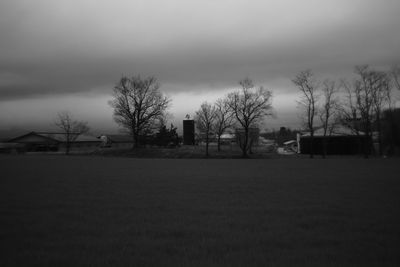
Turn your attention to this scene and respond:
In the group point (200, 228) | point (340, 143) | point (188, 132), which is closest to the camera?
point (200, 228)

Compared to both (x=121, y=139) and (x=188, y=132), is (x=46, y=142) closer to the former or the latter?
(x=121, y=139)

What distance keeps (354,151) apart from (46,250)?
2860 inches

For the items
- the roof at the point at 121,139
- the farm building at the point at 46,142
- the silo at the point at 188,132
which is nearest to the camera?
the silo at the point at 188,132

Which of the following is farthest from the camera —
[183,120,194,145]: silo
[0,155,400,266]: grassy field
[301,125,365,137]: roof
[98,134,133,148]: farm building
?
[98,134,133,148]: farm building

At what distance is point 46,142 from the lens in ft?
352

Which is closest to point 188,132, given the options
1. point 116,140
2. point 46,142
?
point 46,142

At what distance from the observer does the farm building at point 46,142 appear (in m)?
105

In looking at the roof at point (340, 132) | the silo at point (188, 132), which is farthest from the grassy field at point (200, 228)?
the silo at point (188, 132)

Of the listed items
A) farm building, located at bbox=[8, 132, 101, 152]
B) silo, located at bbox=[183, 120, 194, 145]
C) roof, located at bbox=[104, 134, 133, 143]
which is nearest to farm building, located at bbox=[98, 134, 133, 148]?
roof, located at bbox=[104, 134, 133, 143]

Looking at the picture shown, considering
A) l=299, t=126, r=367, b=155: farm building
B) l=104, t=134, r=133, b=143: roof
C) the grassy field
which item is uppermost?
l=104, t=134, r=133, b=143: roof

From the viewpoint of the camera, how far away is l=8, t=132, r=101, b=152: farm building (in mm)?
105250

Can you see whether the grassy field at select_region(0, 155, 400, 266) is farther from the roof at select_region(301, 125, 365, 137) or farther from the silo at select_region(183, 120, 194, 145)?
the silo at select_region(183, 120, 194, 145)

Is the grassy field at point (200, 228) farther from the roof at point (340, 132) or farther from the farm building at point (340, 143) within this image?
the farm building at point (340, 143)

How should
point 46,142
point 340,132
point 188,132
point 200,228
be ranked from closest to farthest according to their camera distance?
point 200,228, point 340,132, point 188,132, point 46,142
